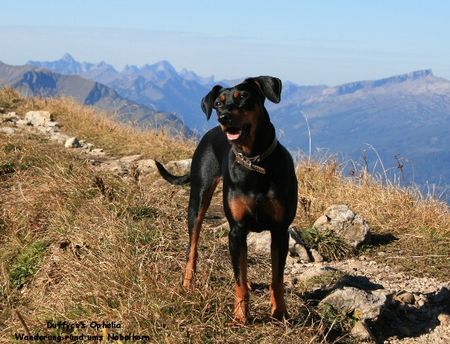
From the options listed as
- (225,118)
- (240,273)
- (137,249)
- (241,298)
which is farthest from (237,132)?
(137,249)

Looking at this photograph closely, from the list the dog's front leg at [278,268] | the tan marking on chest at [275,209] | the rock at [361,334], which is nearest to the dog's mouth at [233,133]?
the tan marking on chest at [275,209]

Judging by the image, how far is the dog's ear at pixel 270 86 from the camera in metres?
3.91

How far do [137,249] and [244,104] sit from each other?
1530 millimetres

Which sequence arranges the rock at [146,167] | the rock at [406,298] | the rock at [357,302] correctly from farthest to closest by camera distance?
the rock at [146,167] < the rock at [406,298] < the rock at [357,302]

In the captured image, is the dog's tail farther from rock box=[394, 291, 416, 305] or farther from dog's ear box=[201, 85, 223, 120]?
rock box=[394, 291, 416, 305]

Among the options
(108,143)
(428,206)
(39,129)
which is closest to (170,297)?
(428,206)

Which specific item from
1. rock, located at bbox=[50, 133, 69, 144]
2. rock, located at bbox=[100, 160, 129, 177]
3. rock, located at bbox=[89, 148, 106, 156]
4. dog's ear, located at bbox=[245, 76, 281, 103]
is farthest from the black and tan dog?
rock, located at bbox=[50, 133, 69, 144]

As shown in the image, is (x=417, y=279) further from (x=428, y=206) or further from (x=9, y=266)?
(x=9, y=266)

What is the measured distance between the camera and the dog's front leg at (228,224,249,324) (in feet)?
12.7

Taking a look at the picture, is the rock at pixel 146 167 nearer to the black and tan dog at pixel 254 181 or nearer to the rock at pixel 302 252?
the rock at pixel 302 252

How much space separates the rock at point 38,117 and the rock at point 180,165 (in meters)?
5.04

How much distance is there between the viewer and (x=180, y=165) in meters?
9.20

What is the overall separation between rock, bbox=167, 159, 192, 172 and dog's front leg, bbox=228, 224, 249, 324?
5.22 meters

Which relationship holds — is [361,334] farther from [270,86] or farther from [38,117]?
[38,117]
